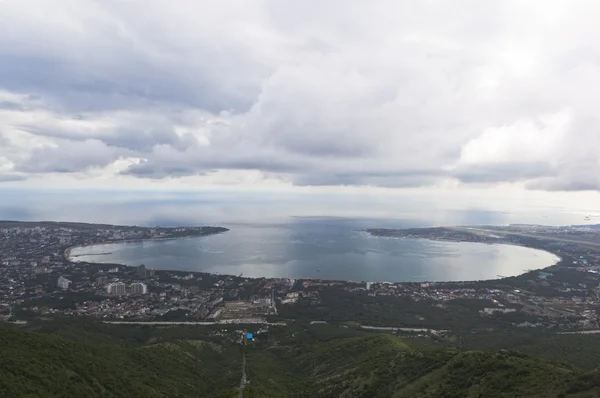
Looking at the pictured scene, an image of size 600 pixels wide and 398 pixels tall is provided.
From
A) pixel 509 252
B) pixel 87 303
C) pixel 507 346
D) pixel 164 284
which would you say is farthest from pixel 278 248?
pixel 507 346

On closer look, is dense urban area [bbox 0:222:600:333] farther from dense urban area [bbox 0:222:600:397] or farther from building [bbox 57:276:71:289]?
dense urban area [bbox 0:222:600:397]

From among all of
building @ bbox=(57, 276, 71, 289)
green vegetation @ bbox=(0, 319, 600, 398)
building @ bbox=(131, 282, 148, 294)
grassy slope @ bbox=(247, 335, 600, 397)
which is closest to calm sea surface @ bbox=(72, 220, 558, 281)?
building @ bbox=(131, 282, 148, 294)

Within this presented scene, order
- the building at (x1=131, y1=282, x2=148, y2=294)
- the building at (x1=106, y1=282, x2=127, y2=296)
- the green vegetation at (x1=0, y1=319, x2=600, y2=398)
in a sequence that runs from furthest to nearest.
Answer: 1. the building at (x1=131, y1=282, x2=148, y2=294)
2. the building at (x1=106, y1=282, x2=127, y2=296)
3. the green vegetation at (x1=0, y1=319, x2=600, y2=398)

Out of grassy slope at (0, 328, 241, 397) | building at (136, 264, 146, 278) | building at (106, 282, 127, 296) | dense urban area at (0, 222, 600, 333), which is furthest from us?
building at (136, 264, 146, 278)

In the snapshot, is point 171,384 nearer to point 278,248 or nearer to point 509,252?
point 278,248

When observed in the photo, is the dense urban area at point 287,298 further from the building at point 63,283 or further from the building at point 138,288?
the building at point 63,283

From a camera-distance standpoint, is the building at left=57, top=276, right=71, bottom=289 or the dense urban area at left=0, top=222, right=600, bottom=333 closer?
the dense urban area at left=0, top=222, right=600, bottom=333

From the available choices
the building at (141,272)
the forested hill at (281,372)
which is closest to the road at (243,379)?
the forested hill at (281,372)
